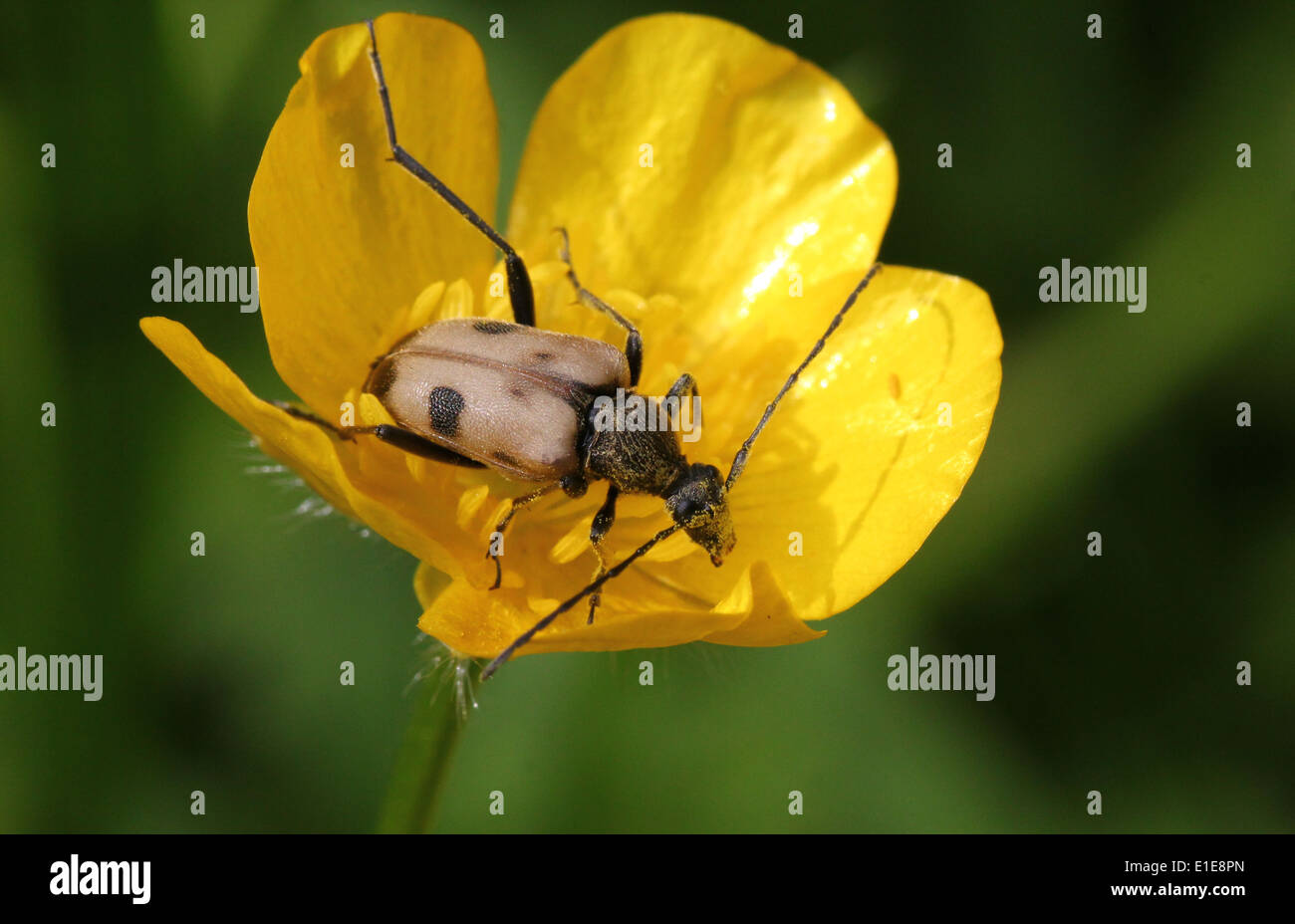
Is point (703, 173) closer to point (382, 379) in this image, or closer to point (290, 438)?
point (382, 379)

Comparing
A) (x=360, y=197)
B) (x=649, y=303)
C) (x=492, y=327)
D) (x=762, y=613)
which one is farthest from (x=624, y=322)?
(x=762, y=613)

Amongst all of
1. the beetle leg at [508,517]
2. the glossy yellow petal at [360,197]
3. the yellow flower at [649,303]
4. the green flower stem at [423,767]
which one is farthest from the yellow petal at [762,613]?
the glossy yellow petal at [360,197]

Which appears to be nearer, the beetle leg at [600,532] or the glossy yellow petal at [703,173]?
the beetle leg at [600,532]

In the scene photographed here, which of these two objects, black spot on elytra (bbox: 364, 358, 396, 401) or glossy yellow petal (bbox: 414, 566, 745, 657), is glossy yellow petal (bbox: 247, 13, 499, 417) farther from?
glossy yellow petal (bbox: 414, 566, 745, 657)

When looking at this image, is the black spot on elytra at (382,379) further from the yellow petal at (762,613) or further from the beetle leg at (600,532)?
the yellow petal at (762,613)

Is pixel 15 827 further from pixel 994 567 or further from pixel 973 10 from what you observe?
pixel 973 10

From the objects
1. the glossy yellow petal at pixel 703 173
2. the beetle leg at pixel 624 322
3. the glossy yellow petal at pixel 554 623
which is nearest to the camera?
the glossy yellow petal at pixel 554 623
